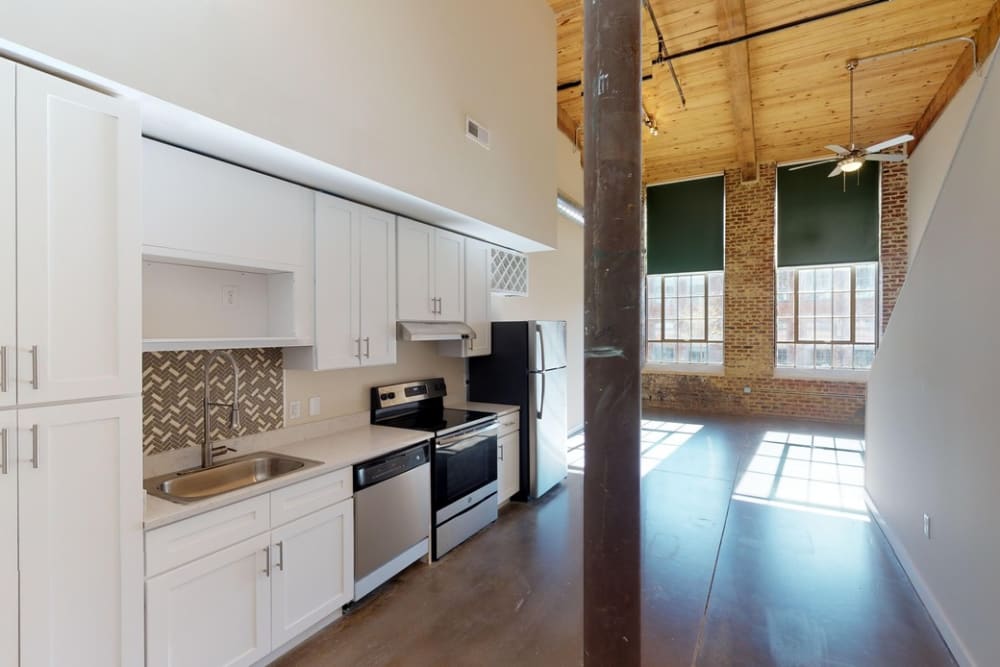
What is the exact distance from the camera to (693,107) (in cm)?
705

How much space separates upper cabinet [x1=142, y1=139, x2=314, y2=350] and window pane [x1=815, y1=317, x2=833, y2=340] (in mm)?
8511

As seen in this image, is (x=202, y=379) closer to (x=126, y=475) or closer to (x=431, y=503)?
(x=126, y=475)

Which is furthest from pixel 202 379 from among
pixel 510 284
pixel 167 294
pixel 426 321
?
pixel 510 284

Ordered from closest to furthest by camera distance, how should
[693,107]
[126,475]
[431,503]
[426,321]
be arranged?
[126,475], [431,503], [426,321], [693,107]

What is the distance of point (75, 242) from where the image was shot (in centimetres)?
162

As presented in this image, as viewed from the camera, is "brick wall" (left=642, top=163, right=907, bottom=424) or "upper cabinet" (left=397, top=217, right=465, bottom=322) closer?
"upper cabinet" (left=397, top=217, right=465, bottom=322)

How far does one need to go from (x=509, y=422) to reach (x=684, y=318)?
6226 millimetres

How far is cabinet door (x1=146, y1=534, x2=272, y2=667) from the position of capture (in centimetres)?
187

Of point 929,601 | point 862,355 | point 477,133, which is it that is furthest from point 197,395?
point 862,355

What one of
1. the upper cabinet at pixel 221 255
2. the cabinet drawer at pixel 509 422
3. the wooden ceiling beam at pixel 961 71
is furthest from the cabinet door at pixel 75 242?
the wooden ceiling beam at pixel 961 71

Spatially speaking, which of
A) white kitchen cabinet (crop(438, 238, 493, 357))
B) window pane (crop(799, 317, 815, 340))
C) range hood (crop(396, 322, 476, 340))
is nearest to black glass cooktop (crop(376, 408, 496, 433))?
white kitchen cabinet (crop(438, 238, 493, 357))

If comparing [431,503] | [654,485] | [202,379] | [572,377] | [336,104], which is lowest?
[654,485]

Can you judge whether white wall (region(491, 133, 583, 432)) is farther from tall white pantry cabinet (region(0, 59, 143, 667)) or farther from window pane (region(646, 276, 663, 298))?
tall white pantry cabinet (region(0, 59, 143, 667))

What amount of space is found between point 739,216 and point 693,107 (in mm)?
2507
